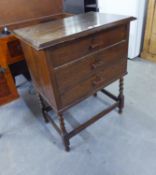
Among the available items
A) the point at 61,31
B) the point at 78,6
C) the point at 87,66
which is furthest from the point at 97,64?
the point at 78,6

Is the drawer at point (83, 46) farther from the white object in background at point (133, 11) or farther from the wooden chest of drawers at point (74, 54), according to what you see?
the white object in background at point (133, 11)

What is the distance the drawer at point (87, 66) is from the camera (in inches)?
39.4

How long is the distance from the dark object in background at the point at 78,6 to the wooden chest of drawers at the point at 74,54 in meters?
1.15

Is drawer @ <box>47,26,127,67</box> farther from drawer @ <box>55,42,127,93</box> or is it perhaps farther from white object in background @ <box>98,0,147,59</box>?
white object in background @ <box>98,0,147,59</box>

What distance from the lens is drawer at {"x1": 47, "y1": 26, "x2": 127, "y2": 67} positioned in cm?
91

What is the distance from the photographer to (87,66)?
3.59 ft

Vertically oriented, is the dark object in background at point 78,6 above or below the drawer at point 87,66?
above

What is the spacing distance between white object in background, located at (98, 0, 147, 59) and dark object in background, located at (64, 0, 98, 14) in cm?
21

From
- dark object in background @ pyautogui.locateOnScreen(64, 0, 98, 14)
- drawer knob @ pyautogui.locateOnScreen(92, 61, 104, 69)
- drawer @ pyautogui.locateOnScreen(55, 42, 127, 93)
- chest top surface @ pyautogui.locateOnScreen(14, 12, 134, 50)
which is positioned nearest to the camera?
chest top surface @ pyautogui.locateOnScreen(14, 12, 134, 50)

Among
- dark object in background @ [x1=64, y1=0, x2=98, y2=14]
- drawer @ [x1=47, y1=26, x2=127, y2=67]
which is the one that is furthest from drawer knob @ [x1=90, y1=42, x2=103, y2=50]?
dark object in background @ [x1=64, y1=0, x2=98, y2=14]

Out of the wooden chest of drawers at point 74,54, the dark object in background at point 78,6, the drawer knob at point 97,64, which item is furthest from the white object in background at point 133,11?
the drawer knob at point 97,64

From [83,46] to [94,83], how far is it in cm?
30

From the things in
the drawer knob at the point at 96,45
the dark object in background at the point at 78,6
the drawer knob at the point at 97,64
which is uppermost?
the dark object in background at the point at 78,6

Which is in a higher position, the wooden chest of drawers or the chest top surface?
the chest top surface
